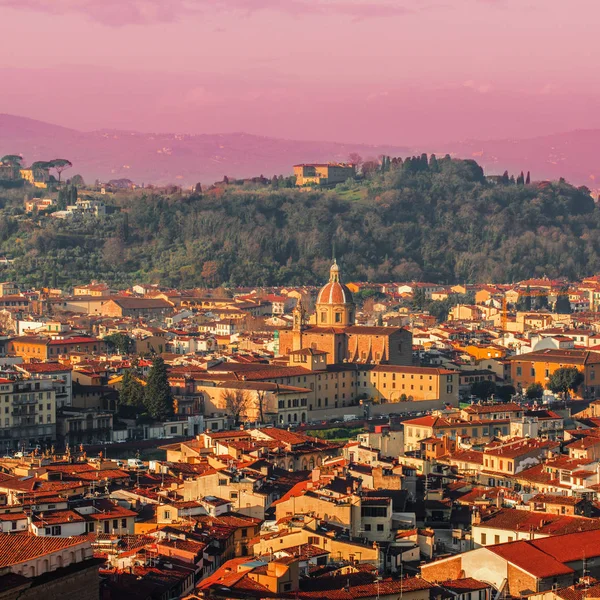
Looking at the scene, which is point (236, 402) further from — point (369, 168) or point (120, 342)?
point (369, 168)

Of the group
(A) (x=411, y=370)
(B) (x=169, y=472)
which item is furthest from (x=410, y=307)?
(B) (x=169, y=472)

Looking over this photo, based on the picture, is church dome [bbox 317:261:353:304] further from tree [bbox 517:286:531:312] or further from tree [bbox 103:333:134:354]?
tree [bbox 517:286:531:312]

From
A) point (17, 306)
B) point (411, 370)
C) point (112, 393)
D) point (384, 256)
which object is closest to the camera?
point (112, 393)

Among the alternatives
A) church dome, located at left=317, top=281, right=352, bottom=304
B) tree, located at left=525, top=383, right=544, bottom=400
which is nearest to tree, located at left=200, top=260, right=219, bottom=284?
church dome, located at left=317, top=281, right=352, bottom=304

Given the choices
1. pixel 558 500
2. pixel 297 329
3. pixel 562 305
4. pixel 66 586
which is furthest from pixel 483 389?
pixel 66 586

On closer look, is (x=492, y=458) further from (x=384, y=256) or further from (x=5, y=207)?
(x=5, y=207)

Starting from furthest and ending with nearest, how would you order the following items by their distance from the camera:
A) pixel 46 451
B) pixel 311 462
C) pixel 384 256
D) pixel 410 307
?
pixel 384 256 < pixel 410 307 < pixel 46 451 < pixel 311 462

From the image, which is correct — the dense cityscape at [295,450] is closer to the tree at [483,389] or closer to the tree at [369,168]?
the tree at [483,389]
